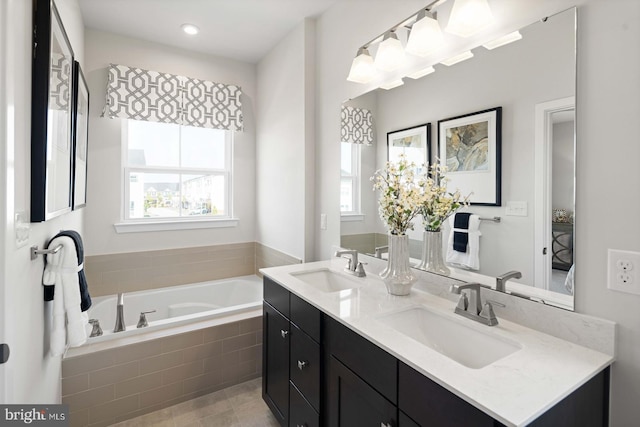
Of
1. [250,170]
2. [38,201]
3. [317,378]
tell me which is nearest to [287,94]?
[250,170]

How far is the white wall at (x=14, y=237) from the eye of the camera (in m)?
0.94

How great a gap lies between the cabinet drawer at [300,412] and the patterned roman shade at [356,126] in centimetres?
149

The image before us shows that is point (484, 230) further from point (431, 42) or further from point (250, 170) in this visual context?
point (250, 170)

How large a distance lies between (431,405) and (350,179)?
151 cm

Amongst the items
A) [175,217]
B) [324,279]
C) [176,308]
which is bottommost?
[176,308]

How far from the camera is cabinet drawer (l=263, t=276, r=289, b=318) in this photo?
1728mm

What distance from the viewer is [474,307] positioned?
127 cm

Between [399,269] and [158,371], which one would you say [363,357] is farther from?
[158,371]

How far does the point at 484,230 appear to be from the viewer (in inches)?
55.3

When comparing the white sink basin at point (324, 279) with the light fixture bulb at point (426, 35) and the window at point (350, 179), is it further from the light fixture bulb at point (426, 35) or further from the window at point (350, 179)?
the light fixture bulb at point (426, 35)

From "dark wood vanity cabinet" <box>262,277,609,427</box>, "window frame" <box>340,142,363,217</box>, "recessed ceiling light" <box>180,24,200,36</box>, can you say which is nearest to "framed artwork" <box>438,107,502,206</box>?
"window frame" <box>340,142,363,217</box>

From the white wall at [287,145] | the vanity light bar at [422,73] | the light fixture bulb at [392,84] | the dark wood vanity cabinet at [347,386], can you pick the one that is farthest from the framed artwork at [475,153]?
the white wall at [287,145]

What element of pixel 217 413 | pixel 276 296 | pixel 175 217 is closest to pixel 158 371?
pixel 217 413

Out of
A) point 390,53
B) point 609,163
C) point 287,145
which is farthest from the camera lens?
point 287,145
